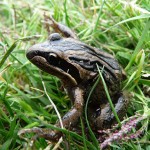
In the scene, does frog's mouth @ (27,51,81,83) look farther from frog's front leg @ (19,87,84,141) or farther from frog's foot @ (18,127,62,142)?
frog's foot @ (18,127,62,142)

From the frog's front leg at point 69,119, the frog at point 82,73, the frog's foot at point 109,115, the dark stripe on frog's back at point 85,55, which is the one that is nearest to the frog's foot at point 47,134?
the frog's front leg at point 69,119

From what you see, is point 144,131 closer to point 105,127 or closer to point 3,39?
Result: point 105,127

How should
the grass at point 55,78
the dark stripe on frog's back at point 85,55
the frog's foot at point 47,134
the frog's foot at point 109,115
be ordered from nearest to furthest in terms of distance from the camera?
the frog's foot at point 47,134 < the grass at point 55,78 < the frog's foot at point 109,115 < the dark stripe on frog's back at point 85,55

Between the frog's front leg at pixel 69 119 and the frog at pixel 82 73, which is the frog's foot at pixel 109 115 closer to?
the frog at pixel 82 73

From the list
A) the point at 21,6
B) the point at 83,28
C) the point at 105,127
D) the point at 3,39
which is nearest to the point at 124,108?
the point at 105,127

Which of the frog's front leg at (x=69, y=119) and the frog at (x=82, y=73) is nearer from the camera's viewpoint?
the frog's front leg at (x=69, y=119)

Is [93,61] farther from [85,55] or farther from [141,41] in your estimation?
[141,41]

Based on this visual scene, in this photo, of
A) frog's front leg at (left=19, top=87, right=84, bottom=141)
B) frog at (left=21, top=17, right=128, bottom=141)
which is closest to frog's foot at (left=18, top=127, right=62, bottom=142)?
frog's front leg at (left=19, top=87, right=84, bottom=141)

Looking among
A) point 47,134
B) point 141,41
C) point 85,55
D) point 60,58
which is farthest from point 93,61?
point 47,134
